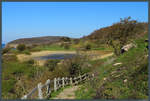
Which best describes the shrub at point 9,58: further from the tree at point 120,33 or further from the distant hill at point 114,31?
the tree at point 120,33

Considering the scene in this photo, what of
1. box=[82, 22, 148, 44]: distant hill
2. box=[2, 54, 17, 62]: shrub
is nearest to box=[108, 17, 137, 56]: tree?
box=[82, 22, 148, 44]: distant hill

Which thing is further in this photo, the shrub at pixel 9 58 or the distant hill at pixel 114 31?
the shrub at pixel 9 58

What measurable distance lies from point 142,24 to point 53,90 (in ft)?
33.9

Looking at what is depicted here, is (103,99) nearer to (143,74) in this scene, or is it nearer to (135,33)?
(143,74)

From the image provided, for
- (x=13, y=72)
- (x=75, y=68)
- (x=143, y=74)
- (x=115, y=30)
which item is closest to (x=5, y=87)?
(x=13, y=72)

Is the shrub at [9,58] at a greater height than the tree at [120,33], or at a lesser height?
lesser

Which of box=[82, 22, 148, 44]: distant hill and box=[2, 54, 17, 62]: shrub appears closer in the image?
box=[82, 22, 148, 44]: distant hill

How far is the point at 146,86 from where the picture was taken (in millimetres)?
7727

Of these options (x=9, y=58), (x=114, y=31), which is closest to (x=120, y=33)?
(x=114, y=31)

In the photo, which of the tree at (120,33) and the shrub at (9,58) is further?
the shrub at (9,58)

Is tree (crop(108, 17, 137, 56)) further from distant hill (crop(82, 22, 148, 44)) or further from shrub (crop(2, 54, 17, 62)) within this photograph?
shrub (crop(2, 54, 17, 62))

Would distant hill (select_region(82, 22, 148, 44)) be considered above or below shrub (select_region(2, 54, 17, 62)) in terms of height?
above

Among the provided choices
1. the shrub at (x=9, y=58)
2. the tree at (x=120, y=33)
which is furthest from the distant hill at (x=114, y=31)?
the shrub at (x=9, y=58)

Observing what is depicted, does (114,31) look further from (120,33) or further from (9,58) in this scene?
(9,58)
